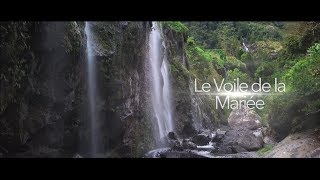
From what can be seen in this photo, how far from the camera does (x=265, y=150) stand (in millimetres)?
11266

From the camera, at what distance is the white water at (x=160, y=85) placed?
547 inches

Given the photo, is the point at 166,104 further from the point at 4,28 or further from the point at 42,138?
the point at 4,28

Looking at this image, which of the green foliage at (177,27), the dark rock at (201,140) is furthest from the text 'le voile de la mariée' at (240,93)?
the green foliage at (177,27)

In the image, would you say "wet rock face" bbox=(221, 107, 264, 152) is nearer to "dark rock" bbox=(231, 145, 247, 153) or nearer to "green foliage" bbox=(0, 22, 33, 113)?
"dark rock" bbox=(231, 145, 247, 153)

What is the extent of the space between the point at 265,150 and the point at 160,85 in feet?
15.9

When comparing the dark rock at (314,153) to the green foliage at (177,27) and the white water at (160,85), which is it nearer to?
the white water at (160,85)

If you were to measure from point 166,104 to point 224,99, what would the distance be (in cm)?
654

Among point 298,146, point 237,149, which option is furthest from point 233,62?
point 298,146

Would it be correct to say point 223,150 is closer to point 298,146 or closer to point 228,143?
point 228,143

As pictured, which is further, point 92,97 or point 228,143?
point 228,143

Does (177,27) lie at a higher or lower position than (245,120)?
higher

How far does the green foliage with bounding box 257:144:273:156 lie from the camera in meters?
10.9
